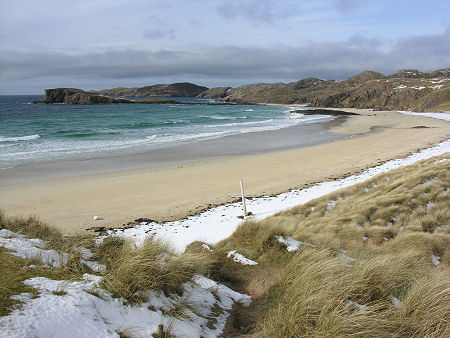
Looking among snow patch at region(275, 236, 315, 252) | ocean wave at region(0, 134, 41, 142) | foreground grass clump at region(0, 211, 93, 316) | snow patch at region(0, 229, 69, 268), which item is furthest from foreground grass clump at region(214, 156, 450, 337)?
ocean wave at region(0, 134, 41, 142)

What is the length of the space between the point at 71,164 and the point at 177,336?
17568 mm

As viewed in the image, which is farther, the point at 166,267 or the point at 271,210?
the point at 271,210

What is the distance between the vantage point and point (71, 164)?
18.1 m

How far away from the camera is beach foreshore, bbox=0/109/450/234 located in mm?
10602

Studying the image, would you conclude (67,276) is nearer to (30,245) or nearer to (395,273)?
(30,245)

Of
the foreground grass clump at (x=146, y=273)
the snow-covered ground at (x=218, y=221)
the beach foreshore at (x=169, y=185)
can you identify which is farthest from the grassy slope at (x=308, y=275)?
the beach foreshore at (x=169, y=185)

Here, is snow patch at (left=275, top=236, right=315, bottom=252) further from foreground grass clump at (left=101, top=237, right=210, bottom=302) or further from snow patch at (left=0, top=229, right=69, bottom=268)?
snow patch at (left=0, top=229, right=69, bottom=268)

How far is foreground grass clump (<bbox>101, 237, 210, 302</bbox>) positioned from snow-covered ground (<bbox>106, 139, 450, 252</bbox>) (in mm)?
Answer: 2413

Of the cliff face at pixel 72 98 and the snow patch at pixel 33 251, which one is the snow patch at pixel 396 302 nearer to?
the snow patch at pixel 33 251

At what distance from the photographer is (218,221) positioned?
31.4 ft

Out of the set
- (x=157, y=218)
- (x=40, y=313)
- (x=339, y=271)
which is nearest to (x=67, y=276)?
(x=40, y=313)

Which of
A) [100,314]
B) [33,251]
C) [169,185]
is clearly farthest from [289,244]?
[169,185]

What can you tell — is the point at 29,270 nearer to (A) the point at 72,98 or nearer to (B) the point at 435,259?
(B) the point at 435,259

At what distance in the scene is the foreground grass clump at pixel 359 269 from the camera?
119 inches
